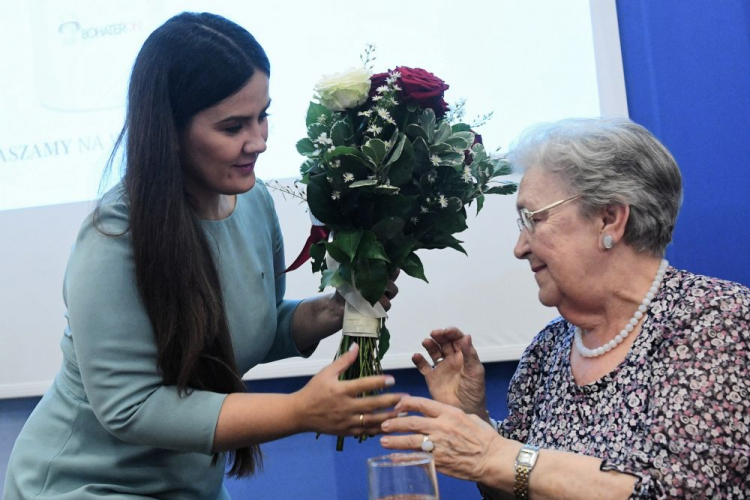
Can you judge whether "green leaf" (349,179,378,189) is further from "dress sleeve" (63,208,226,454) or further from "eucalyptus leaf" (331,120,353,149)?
"dress sleeve" (63,208,226,454)

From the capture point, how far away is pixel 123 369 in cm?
141

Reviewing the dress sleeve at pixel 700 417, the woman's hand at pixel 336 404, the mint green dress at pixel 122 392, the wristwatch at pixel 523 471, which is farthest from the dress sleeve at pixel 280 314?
the dress sleeve at pixel 700 417

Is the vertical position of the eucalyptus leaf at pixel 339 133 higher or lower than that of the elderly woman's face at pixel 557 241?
higher

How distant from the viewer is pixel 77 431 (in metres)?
1.55

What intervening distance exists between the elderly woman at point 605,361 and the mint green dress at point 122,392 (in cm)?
39

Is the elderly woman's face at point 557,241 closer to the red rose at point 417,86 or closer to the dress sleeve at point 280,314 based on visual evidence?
the red rose at point 417,86

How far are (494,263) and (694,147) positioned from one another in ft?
2.46

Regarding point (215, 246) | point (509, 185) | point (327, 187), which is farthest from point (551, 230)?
point (215, 246)

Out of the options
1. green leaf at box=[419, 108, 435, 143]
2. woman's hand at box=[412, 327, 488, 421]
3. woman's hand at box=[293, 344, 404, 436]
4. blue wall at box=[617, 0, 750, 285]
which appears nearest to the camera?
woman's hand at box=[293, 344, 404, 436]

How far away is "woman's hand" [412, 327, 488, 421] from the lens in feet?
6.03

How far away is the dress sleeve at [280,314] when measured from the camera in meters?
1.90

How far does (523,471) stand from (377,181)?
593 millimetres

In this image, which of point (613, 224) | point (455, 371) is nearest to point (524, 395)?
point (455, 371)

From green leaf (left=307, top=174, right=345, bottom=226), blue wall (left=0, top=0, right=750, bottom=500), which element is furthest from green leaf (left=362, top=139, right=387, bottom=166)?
blue wall (left=0, top=0, right=750, bottom=500)
